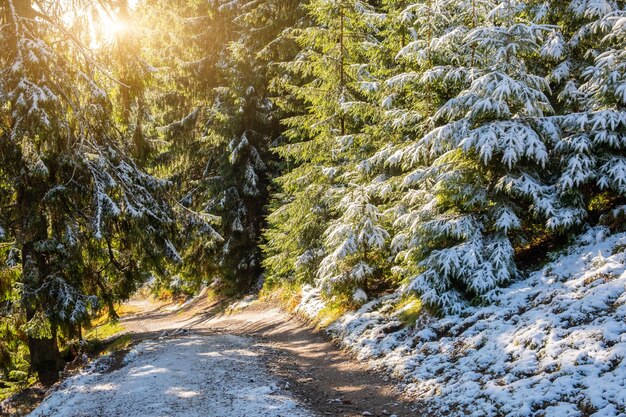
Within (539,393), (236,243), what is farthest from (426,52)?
(236,243)

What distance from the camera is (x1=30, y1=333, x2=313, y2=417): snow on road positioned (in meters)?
6.73

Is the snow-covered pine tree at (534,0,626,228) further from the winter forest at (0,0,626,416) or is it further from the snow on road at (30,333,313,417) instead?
the snow on road at (30,333,313,417)

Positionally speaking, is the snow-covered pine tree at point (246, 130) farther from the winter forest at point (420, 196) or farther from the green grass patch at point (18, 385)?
the green grass patch at point (18, 385)

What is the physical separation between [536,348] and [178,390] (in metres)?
6.38

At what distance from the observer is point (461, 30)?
983cm

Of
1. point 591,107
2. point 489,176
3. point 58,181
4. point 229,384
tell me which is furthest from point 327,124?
point 229,384

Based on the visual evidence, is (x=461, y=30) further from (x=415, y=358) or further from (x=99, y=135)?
(x=99, y=135)

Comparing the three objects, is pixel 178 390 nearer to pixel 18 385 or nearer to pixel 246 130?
pixel 18 385

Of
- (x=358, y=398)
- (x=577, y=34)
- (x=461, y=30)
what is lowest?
(x=358, y=398)

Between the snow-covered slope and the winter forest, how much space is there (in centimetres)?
3

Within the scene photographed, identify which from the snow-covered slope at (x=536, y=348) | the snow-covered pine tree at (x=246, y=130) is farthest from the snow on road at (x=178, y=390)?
the snow-covered pine tree at (x=246, y=130)

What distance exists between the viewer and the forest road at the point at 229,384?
6.82 metres

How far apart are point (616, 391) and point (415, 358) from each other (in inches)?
151

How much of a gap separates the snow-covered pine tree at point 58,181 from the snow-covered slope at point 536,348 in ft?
23.3
